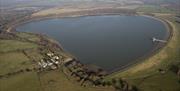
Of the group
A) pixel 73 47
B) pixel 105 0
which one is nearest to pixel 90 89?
pixel 73 47

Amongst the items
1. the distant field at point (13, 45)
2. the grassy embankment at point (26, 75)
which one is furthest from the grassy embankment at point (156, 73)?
the distant field at point (13, 45)

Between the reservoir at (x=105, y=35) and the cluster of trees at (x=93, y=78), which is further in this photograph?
the reservoir at (x=105, y=35)

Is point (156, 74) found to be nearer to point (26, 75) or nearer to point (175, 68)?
point (175, 68)

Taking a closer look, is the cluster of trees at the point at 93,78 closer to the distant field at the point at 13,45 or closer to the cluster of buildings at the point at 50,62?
the cluster of buildings at the point at 50,62

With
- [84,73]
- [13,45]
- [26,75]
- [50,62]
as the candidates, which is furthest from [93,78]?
[13,45]

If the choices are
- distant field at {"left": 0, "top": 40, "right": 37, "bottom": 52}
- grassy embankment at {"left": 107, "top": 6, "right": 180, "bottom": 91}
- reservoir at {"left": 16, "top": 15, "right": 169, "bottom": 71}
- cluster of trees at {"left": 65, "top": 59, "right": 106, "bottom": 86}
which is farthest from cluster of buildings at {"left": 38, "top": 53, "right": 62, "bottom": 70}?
grassy embankment at {"left": 107, "top": 6, "right": 180, "bottom": 91}
